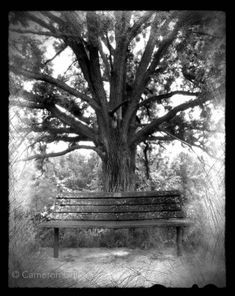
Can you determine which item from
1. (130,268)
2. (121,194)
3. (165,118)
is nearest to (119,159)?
(165,118)

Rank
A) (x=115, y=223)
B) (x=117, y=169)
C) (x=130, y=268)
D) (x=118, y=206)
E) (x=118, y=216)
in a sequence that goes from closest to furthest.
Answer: (x=130, y=268), (x=115, y=223), (x=118, y=216), (x=118, y=206), (x=117, y=169)

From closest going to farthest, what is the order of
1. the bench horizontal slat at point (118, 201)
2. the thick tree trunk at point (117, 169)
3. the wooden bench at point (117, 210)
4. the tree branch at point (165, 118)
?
the wooden bench at point (117, 210), the bench horizontal slat at point (118, 201), the tree branch at point (165, 118), the thick tree trunk at point (117, 169)

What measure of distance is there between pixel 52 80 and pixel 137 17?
2.09m

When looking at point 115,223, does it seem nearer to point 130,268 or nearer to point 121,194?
point 121,194

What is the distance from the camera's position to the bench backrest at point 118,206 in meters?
4.72

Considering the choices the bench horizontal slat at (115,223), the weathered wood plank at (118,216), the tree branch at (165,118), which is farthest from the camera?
the tree branch at (165,118)

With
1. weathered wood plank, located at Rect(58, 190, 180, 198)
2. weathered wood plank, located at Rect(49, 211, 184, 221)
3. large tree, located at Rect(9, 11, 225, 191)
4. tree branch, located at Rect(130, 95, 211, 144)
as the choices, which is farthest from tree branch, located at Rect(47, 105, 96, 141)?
weathered wood plank, located at Rect(49, 211, 184, 221)

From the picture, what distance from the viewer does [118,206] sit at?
486 centimetres

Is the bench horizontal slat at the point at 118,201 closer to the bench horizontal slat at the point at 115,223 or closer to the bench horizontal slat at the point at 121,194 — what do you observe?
the bench horizontal slat at the point at 121,194

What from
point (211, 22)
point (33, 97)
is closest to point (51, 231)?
point (33, 97)

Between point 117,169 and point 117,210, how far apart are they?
2.30 m

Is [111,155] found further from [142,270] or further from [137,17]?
[142,270]

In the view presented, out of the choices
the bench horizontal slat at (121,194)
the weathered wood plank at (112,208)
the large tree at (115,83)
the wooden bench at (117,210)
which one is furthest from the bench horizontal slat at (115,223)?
the large tree at (115,83)

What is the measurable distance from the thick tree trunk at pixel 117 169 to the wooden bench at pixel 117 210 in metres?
2.05
